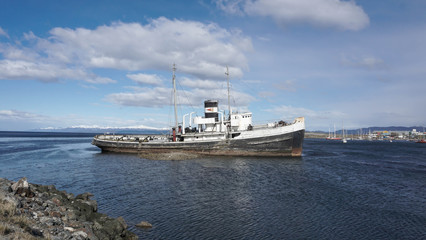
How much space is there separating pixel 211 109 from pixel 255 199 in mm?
31711

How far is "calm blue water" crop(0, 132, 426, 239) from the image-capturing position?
1496 centimetres

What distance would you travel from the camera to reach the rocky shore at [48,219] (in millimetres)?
8896

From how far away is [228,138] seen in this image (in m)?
47.6

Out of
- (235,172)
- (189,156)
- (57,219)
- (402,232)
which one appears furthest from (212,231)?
(189,156)

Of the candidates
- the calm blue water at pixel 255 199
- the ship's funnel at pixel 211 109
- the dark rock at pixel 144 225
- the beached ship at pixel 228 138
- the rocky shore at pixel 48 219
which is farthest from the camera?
the ship's funnel at pixel 211 109

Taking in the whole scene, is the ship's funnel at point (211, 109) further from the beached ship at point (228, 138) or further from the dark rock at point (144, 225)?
the dark rock at point (144, 225)

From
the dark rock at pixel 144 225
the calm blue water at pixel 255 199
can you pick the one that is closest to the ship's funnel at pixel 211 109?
the calm blue water at pixel 255 199

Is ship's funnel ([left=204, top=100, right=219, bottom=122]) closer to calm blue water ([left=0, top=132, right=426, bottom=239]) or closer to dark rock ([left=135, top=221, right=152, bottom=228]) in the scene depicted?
calm blue water ([left=0, top=132, right=426, bottom=239])

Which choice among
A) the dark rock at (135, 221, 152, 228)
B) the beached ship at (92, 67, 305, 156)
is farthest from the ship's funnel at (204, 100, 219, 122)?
the dark rock at (135, 221, 152, 228)

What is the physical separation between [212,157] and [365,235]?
33.4 metres

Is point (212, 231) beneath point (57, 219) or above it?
beneath

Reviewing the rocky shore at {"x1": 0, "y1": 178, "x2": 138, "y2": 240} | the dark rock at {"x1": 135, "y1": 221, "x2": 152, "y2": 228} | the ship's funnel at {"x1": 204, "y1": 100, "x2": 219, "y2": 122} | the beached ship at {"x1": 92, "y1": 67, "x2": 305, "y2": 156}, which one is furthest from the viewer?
the ship's funnel at {"x1": 204, "y1": 100, "x2": 219, "y2": 122}

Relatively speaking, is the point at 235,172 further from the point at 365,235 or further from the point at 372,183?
the point at 365,235

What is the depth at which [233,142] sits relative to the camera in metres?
46.8
